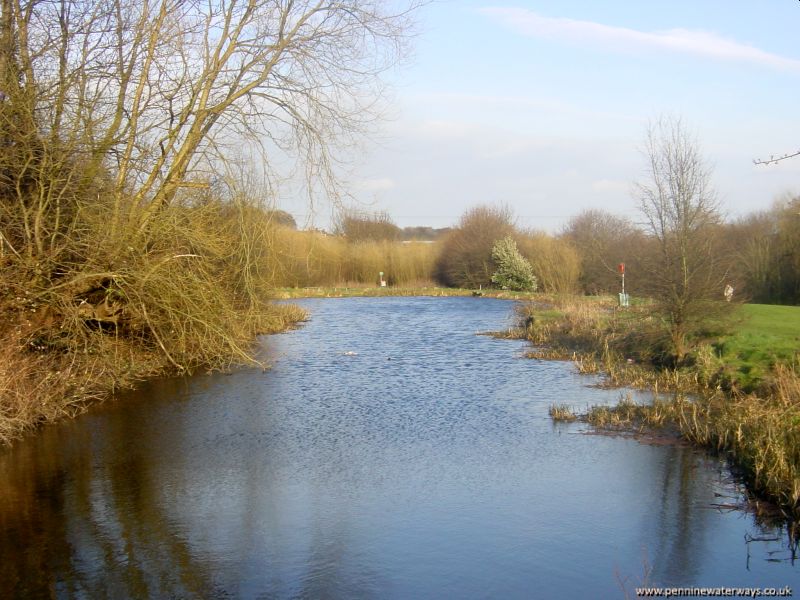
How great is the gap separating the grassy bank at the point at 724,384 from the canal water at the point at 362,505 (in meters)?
0.45

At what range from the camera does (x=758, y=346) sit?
14.6 metres

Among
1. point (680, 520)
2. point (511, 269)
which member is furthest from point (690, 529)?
point (511, 269)

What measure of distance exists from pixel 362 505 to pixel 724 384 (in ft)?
27.1

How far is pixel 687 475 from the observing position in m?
8.91

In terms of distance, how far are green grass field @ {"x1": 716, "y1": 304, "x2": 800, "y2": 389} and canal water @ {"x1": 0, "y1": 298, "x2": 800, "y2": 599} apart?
254cm

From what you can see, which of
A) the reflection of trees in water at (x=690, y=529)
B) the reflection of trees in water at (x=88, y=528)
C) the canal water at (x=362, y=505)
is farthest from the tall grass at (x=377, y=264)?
the reflection of trees in water at (x=690, y=529)

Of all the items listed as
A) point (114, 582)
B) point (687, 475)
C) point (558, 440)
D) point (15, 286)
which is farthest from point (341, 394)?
point (114, 582)

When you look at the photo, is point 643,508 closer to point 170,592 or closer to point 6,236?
point 170,592

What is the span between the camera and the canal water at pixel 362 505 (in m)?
6.15

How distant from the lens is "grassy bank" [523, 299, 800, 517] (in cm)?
850

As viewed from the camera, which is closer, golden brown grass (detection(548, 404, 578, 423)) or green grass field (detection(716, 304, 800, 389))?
golden brown grass (detection(548, 404, 578, 423))

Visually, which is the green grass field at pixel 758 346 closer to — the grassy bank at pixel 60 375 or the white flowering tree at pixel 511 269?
the grassy bank at pixel 60 375

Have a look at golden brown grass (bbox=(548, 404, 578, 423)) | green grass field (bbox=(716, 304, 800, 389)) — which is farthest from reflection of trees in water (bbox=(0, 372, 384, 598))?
green grass field (bbox=(716, 304, 800, 389))

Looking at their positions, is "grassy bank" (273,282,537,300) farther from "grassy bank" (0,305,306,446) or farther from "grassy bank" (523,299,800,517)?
"grassy bank" (0,305,306,446)
